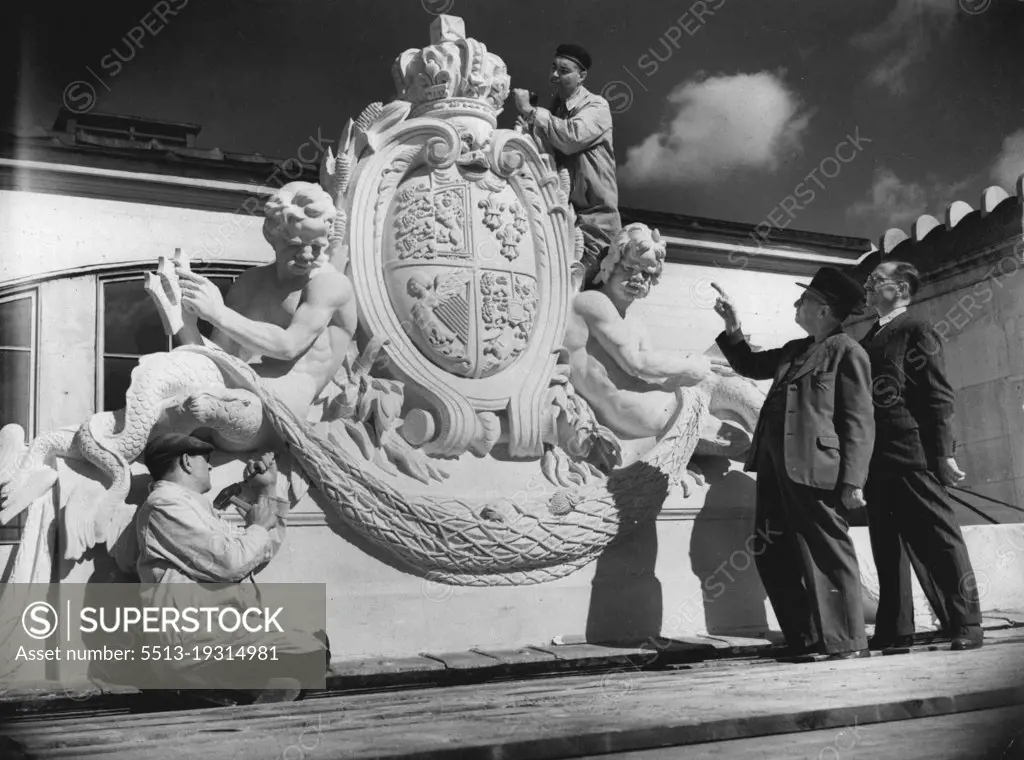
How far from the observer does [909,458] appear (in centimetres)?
472

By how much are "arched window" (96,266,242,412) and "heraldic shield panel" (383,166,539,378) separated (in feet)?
14.4

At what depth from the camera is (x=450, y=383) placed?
4832 millimetres

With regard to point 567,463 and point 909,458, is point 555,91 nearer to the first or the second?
point 567,463

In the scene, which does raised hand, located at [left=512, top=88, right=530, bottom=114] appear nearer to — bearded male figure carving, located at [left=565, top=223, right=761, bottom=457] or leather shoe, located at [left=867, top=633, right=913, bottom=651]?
bearded male figure carving, located at [left=565, top=223, right=761, bottom=457]

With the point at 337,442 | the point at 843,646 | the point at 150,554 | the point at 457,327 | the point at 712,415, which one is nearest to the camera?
the point at 150,554

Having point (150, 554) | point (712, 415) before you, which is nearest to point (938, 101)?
point (712, 415)

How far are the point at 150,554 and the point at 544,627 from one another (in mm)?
1643

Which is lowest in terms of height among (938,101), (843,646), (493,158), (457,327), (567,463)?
(843,646)

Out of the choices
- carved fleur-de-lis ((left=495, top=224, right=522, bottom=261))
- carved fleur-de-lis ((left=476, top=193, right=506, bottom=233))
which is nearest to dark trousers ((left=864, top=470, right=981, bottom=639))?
carved fleur-de-lis ((left=495, top=224, right=522, bottom=261))

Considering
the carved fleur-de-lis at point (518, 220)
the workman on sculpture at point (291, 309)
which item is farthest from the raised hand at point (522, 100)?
the workman on sculpture at point (291, 309)

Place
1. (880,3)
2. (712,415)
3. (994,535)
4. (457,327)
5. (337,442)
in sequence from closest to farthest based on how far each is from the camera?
(337,442) → (457,327) → (712,415) → (994,535) → (880,3)

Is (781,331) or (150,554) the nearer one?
(150,554)

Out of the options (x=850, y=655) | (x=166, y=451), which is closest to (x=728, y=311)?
(x=850, y=655)

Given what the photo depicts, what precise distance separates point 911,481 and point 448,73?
2484 mm
